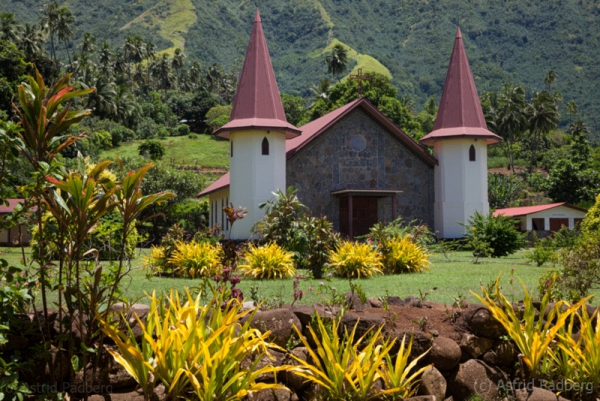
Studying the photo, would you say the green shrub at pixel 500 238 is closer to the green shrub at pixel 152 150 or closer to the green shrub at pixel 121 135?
the green shrub at pixel 152 150

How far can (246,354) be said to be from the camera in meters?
5.95

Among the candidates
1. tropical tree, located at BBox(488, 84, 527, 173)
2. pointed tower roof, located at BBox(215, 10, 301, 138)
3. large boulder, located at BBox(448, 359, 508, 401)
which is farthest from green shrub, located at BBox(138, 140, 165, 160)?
large boulder, located at BBox(448, 359, 508, 401)

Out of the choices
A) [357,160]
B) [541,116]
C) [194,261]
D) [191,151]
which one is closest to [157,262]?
[194,261]

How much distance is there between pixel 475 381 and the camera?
6.98 meters

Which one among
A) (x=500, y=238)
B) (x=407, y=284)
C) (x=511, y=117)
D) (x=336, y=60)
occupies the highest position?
(x=336, y=60)

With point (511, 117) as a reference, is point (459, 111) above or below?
below

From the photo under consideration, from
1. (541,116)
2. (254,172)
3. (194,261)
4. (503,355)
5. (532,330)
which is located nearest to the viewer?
(532,330)

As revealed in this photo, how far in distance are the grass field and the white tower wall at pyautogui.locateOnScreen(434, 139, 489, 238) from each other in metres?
9.55

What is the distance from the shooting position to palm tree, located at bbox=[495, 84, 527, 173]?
7356 cm

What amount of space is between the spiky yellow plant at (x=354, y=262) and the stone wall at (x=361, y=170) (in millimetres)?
10174

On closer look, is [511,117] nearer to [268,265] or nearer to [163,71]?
[163,71]

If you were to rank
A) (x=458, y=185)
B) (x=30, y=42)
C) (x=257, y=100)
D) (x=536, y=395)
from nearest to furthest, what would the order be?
(x=536, y=395), (x=257, y=100), (x=458, y=185), (x=30, y=42)

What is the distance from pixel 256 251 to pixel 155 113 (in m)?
74.8

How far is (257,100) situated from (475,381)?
18504 millimetres
